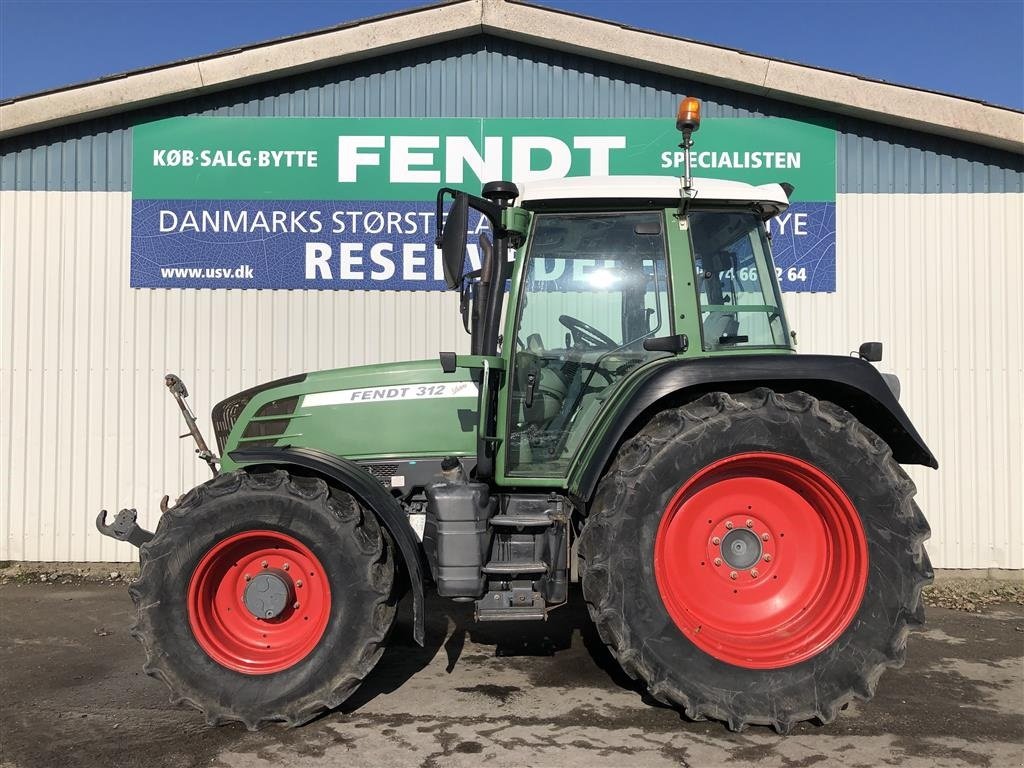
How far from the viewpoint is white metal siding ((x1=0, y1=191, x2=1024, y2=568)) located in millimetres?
6070

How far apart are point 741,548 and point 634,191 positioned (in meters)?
1.77

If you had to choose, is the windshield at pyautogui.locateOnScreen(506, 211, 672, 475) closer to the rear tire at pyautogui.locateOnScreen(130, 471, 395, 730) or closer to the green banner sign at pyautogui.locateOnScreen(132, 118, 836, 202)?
the rear tire at pyautogui.locateOnScreen(130, 471, 395, 730)

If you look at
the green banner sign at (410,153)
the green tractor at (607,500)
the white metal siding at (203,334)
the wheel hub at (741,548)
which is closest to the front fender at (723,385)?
the green tractor at (607,500)

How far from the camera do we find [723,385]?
3.27 meters

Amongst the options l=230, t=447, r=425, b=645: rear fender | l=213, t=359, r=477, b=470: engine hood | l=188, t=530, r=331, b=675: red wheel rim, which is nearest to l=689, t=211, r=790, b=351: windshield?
l=213, t=359, r=477, b=470: engine hood

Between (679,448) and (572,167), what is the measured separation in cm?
381

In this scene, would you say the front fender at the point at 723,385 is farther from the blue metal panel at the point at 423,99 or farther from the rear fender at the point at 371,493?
the blue metal panel at the point at 423,99

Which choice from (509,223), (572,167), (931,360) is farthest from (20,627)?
(931,360)

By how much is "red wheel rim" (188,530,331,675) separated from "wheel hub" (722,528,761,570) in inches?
72.9

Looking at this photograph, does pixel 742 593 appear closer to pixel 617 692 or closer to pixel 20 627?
pixel 617 692

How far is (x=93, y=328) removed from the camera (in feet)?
20.1

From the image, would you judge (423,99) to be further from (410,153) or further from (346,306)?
(346,306)

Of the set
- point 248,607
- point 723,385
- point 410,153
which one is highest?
point 410,153

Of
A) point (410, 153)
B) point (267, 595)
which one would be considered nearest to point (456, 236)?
point (267, 595)
